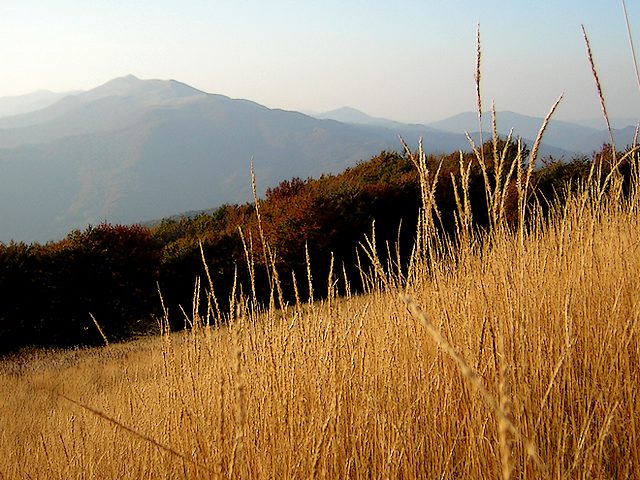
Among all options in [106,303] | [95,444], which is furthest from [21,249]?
[95,444]

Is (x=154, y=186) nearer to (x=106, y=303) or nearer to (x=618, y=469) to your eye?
(x=106, y=303)

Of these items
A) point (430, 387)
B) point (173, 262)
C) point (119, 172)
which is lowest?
point (173, 262)

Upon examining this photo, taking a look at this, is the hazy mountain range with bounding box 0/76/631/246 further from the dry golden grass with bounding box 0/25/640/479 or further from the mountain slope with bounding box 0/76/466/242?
the dry golden grass with bounding box 0/25/640/479

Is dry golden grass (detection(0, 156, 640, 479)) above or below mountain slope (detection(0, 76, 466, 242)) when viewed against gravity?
below

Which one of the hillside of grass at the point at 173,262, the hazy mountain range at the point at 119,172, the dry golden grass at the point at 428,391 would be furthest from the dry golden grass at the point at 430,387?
the hazy mountain range at the point at 119,172

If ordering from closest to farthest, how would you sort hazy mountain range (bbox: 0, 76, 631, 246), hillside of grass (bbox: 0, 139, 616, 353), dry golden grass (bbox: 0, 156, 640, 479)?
1. dry golden grass (bbox: 0, 156, 640, 479)
2. hillside of grass (bbox: 0, 139, 616, 353)
3. hazy mountain range (bbox: 0, 76, 631, 246)

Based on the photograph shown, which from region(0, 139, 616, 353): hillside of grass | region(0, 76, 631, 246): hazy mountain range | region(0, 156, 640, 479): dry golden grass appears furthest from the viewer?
region(0, 76, 631, 246): hazy mountain range

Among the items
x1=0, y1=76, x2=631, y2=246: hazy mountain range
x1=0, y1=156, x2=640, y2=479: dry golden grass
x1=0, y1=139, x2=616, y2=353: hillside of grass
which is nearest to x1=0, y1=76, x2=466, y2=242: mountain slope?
x1=0, y1=76, x2=631, y2=246: hazy mountain range

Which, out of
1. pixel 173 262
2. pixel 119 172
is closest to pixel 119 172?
pixel 119 172

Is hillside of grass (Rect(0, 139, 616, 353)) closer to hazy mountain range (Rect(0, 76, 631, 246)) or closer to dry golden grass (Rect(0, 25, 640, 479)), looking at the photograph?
dry golden grass (Rect(0, 25, 640, 479))

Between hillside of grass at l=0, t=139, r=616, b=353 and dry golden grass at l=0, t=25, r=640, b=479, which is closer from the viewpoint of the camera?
dry golden grass at l=0, t=25, r=640, b=479

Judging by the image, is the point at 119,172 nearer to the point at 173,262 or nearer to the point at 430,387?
the point at 173,262

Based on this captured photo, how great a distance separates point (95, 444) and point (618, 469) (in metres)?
2.71

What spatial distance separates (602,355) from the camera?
1.98m
